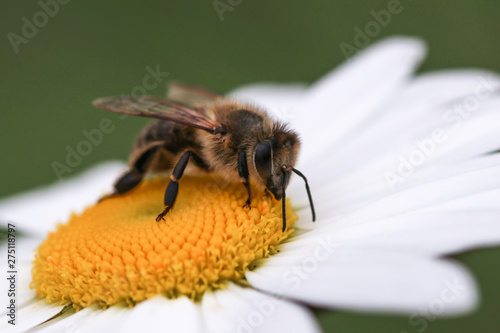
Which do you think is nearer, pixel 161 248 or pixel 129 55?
pixel 161 248

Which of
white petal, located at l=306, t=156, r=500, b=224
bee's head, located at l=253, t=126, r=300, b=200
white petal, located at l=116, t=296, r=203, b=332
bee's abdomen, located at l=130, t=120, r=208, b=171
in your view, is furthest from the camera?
bee's abdomen, located at l=130, t=120, r=208, b=171

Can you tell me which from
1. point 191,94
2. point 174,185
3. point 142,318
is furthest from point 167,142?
point 142,318

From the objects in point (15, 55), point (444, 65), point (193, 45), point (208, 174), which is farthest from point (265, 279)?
point (15, 55)

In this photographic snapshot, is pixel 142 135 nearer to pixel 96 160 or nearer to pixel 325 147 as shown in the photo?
pixel 325 147

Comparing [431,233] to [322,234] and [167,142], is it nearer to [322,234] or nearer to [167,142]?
[322,234]

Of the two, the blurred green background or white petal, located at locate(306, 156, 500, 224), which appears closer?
white petal, located at locate(306, 156, 500, 224)

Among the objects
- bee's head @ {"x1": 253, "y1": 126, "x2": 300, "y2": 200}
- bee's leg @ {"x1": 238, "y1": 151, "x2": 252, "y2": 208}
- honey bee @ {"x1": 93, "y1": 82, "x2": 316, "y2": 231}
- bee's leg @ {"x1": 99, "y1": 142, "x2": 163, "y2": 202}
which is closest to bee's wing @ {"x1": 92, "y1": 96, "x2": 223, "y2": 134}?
honey bee @ {"x1": 93, "y1": 82, "x2": 316, "y2": 231}

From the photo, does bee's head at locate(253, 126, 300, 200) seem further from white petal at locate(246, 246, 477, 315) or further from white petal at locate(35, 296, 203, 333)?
white petal at locate(35, 296, 203, 333)

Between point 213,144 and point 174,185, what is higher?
point 213,144
